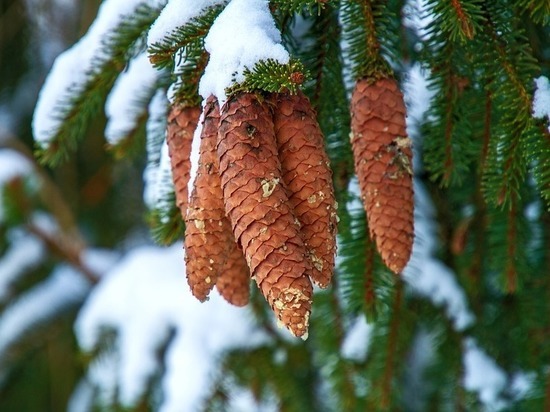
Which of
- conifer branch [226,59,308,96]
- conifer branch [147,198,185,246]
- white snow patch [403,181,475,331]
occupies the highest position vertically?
conifer branch [226,59,308,96]

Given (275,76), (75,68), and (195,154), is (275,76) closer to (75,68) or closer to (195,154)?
(195,154)

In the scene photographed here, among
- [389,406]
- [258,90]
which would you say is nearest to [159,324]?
[389,406]

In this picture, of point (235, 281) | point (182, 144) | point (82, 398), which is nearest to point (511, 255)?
point (235, 281)

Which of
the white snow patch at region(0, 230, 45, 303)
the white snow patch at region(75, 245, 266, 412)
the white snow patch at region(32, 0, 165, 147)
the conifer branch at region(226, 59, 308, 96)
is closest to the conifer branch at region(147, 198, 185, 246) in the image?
the white snow patch at region(32, 0, 165, 147)

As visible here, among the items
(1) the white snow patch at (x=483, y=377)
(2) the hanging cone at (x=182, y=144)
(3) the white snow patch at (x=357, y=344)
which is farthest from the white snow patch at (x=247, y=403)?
(2) the hanging cone at (x=182, y=144)

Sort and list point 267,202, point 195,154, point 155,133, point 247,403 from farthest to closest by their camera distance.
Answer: point 247,403
point 155,133
point 195,154
point 267,202

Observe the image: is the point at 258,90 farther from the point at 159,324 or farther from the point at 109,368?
the point at 109,368

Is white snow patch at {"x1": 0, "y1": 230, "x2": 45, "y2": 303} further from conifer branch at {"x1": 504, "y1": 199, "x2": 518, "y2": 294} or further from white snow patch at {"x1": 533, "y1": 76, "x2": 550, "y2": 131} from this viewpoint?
white snow patch at {"x1": 533, "y1": 76, "x2": 550, "y2": 131}
